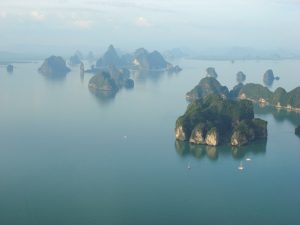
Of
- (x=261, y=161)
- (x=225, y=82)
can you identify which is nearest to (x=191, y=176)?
(x=261, y=161)

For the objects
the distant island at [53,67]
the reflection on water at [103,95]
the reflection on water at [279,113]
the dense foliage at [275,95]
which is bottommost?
the reflection on water at [279,113]

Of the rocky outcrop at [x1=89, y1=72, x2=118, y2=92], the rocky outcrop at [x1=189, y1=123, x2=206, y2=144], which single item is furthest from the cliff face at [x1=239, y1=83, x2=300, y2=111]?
the rocky outcrop at [x1=189, y1=123, x2=206, y2=144]

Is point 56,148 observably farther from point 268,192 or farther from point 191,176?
point 268,192

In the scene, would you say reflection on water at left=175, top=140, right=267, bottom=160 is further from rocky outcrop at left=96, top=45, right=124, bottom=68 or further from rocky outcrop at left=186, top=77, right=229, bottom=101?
rocky outcrop at left=96, top=45, right=124, bottom=68

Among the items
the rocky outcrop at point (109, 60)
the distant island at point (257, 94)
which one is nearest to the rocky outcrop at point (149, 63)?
the rocky outcrop at point (109, 60)

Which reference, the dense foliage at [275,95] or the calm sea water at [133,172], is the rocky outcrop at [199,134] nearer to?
the calm sea water at [133,172]

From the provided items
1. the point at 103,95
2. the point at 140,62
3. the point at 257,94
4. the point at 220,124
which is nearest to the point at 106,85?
the point at 103,95
